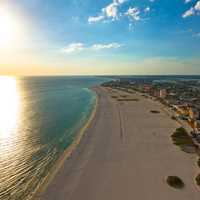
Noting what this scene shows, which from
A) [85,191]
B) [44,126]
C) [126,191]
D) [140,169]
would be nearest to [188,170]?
[140,169]

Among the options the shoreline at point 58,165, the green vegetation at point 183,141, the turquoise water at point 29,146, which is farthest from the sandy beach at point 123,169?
the turquoise water at point 29,146

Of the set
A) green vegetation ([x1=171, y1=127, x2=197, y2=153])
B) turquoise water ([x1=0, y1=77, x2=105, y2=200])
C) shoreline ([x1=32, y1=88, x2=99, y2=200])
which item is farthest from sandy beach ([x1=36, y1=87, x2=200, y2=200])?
turquoise water ([x1=0, y1=77, x2=105, y2=200])

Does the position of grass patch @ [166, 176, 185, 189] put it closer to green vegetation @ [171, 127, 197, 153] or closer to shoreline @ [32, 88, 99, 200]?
green vegetation @ [171, 127, 197, 153]

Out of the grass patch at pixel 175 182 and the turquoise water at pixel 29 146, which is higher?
the grass patch at pixel 175 182

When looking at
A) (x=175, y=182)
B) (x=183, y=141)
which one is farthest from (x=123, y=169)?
(x=183, y=141)

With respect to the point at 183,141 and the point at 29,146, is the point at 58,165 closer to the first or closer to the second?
the point at 29,146

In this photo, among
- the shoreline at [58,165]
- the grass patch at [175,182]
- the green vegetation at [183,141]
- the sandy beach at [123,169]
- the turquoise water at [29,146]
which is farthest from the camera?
the green vegetation at [183,141]

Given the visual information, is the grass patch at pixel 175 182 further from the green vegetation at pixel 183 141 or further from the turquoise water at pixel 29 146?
the turquoise water at pixel 29 146
